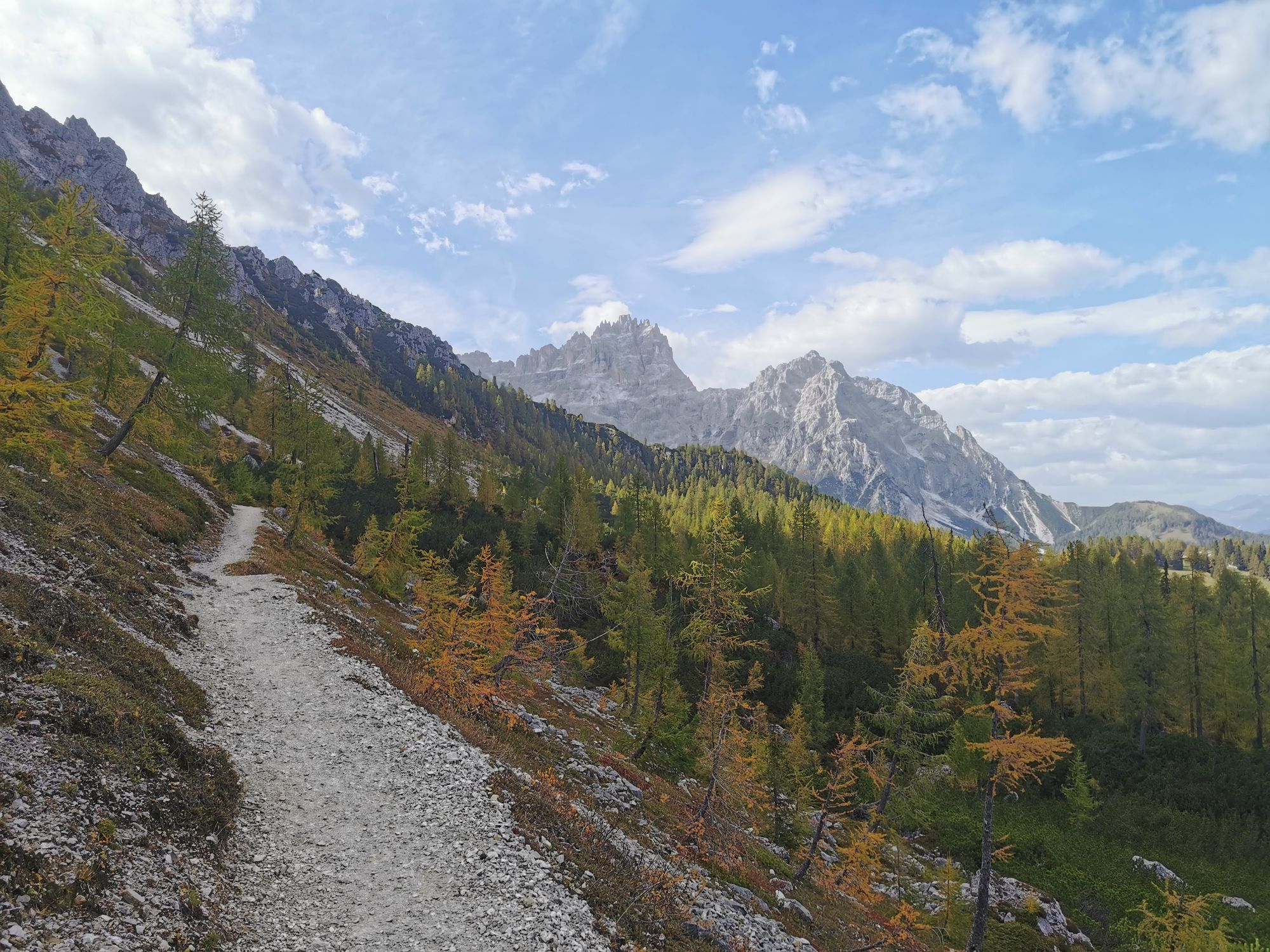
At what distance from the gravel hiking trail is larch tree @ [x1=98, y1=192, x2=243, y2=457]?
20138 mm

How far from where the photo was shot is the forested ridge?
2025cm

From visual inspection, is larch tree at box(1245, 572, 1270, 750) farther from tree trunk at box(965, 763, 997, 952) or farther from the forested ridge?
tree trunk at box(965, 763, 997, 952)

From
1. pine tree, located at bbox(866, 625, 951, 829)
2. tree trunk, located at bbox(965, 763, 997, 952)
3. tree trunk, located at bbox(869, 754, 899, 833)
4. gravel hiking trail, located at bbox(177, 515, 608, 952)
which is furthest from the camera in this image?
pine tree, located at bbox(866, 625, 951, 829)

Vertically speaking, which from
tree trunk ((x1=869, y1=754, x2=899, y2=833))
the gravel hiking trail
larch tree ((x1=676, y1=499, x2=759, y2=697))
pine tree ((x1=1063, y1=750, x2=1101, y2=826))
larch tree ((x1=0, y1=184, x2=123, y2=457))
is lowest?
pine tree ((x1=1063, y1=750, x2=1101, y2=826))

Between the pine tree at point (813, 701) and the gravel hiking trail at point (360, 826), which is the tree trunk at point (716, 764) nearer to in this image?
the gravel hiking trail at point (360, 826)

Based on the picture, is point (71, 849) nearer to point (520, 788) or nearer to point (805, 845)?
point (520, 788)

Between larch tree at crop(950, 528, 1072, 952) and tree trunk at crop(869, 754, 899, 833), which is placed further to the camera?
tree trunk at crop(869, 754, 899, 833)

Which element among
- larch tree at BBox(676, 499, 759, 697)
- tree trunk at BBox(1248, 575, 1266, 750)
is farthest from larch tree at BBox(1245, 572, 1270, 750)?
larch tree at BBox(676, 499, 759, 697)

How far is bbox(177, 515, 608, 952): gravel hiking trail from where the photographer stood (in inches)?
364

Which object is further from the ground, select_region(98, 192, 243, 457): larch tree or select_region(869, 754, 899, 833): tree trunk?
select_region(98, 192, 243, 457): larch tree

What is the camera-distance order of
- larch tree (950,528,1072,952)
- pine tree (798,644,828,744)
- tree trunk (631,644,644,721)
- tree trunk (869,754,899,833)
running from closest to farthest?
larch tree (950,528,1072,952), tree trunk (869,754,899,833), tree trunk (631,644,644,721), pine tree (798,644,828,744)

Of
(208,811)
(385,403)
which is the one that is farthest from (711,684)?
(385,403)

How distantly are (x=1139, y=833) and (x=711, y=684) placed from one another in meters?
41.8

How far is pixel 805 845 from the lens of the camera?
26312 millimetres
